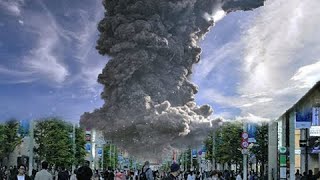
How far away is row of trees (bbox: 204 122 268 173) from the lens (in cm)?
4475

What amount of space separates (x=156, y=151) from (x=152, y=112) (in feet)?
25.1

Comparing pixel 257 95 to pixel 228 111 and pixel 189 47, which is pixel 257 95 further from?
pixel 189 47

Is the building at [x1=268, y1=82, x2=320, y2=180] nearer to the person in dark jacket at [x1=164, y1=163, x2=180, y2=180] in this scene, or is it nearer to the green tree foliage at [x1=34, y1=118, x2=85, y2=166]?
the person in dark jacket at [x1=164, y1=163, x2=180, y2=180]

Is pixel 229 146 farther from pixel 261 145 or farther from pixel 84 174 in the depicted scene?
pixel 84 174

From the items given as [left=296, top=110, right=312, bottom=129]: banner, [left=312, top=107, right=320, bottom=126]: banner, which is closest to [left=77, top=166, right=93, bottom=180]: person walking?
[left=296, top=110, right=312, bottom=129]: banner

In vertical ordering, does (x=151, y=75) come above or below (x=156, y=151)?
above

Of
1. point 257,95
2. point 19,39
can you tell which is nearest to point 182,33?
point 257,95

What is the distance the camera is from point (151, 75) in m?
33.8

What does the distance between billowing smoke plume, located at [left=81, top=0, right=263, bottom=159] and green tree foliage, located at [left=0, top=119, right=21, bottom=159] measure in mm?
13384

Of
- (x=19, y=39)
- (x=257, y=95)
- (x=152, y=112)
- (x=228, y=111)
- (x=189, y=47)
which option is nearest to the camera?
(x=19, y=39)

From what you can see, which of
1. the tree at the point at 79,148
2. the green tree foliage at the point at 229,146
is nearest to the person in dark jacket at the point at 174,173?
the green tree foliage at the point at 229,146

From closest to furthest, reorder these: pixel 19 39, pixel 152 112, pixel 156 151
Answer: pixel 19 39 < pixel 152 112 < pixel 156 151

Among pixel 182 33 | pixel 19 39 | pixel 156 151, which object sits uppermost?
pixel 182 33

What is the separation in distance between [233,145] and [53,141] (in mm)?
14341
